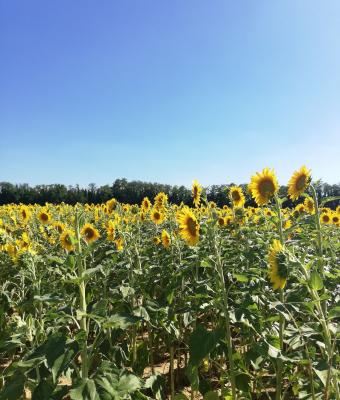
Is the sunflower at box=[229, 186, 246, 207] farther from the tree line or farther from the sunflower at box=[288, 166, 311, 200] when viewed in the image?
the tree line

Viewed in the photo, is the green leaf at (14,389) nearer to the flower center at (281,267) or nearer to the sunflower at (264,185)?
the flower center at (281,267)

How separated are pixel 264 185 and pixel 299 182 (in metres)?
0.40

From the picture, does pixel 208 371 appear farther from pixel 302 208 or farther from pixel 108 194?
pixel 108 194

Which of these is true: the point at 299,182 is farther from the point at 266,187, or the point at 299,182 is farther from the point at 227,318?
the point at 227,318

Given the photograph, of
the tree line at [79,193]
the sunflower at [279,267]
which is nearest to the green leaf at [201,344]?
the sunflower at [279,267]

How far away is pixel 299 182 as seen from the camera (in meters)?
4.28

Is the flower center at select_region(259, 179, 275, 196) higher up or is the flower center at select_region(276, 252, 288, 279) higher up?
the flower center at select_region(259, 179, 275, 196)

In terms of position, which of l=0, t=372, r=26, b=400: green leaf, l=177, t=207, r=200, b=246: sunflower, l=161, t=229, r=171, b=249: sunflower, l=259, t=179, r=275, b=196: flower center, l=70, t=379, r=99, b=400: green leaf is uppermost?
l=259, t=179, r=275, b=196: flower center

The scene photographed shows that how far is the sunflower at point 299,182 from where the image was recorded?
4.21 m

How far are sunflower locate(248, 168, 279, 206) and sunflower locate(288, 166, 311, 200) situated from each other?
0.85 feet

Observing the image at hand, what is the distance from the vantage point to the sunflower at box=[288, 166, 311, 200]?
13.8ft

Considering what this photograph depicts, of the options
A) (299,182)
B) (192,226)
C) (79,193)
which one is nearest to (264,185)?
(299,182)

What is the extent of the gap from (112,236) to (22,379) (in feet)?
11.1

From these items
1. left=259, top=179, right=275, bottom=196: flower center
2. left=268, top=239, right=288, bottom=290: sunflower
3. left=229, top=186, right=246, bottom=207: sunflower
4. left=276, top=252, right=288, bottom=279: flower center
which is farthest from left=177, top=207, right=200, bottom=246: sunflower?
left=229, top=186, right=246, bottom=207: sunflower
